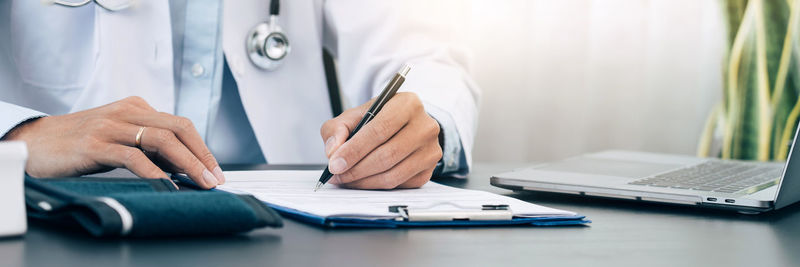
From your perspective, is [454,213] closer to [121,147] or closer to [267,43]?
[121,147]

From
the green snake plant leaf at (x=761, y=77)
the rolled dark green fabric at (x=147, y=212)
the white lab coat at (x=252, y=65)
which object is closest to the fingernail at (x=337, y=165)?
the rolled dark green fabric at (x=147, y=212)

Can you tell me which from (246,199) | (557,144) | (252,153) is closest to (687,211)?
(246,199)

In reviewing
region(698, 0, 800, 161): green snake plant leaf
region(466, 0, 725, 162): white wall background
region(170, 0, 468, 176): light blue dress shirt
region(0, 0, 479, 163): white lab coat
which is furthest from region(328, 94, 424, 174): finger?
region(698, 0, 800, 161): green snake plant leaf

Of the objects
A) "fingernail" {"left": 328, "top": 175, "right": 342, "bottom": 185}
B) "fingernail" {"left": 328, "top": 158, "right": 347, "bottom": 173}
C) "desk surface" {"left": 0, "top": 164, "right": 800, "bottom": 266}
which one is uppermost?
"fingernail" {"left": 328, "top": 158, "right": 347, "bottom": 173}

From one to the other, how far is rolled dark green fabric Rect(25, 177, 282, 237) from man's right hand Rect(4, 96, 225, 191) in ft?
0.65

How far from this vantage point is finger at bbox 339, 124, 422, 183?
75 centimetres

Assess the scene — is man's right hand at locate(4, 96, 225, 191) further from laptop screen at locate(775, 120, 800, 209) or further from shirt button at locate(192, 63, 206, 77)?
laptop screen at locate(775, 120, 800, 209)

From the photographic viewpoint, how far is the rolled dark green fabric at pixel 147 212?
43 cm

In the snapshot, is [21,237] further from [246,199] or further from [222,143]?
[222,143]

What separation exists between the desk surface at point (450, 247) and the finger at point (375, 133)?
7.9 inches

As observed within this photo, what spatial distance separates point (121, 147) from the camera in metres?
0.71

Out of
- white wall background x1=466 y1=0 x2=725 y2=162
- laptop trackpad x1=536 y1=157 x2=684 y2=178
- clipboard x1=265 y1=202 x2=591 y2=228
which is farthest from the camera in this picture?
white wall background x1=466 y1=0 x2=725 y2=162

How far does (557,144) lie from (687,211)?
1608mm

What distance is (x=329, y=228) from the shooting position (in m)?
0.53
